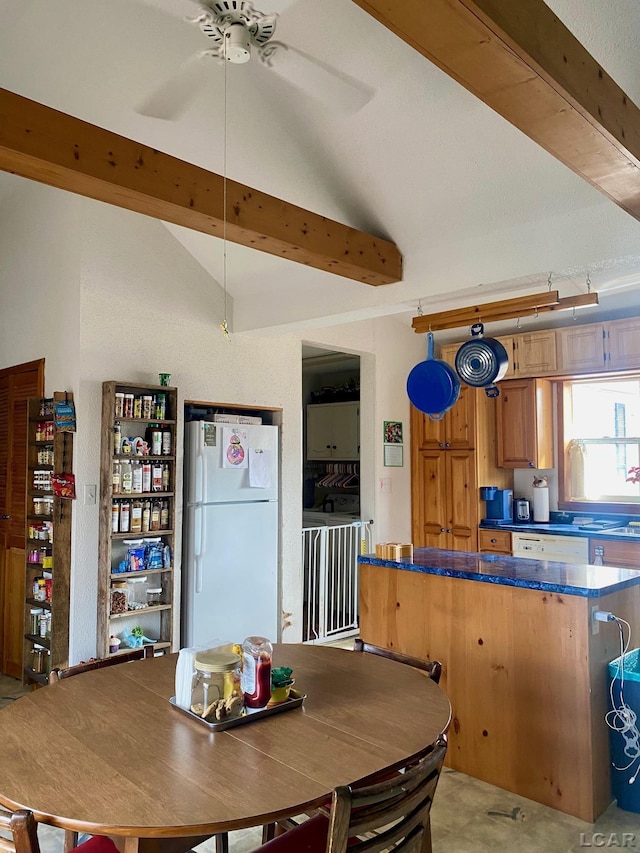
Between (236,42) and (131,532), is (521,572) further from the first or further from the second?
(236,42)

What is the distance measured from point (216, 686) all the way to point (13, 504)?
337cm

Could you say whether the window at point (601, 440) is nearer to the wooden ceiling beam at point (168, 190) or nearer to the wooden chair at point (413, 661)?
the wooden ceiling beam at point (168, 190)

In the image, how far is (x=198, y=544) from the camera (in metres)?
4.18

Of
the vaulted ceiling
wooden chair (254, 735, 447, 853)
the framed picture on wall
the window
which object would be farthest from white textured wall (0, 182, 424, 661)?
wooden chair (254, 735, 447, 853)

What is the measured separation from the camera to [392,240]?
3568mm

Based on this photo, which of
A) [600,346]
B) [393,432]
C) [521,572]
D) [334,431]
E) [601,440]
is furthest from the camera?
[334,431]

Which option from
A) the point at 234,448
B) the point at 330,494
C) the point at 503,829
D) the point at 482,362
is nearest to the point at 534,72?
the point at 482,362

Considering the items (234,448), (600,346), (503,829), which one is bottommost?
(503,829)

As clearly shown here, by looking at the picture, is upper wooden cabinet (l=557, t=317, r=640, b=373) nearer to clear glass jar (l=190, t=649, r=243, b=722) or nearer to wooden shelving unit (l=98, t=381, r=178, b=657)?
wooden shelving unit (l=98, t=381, r=178, b=657)

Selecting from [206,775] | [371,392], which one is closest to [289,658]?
[206,775]

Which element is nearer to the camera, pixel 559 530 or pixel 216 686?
pixel 216 686

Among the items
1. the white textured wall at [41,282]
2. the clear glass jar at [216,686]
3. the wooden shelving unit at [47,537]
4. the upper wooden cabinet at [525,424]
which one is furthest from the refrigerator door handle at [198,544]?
the upper wooden cabinet at [525,424]

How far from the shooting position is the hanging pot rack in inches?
121

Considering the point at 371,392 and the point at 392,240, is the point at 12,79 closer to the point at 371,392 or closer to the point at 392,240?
the point at 392,240
